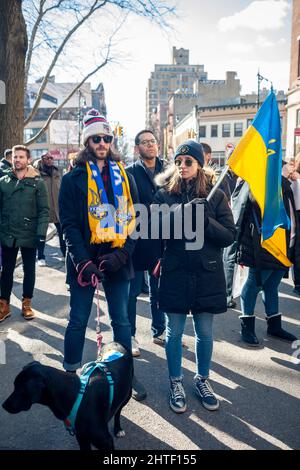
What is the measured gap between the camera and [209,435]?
2.77 m

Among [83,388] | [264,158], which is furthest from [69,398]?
[264,158]

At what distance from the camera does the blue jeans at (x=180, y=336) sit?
3.14 m

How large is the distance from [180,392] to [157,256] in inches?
53.8

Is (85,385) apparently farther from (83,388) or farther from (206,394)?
(206,394)

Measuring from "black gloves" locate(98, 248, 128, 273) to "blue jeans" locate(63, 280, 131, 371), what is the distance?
173 mm

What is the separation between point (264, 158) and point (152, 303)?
1963 mm

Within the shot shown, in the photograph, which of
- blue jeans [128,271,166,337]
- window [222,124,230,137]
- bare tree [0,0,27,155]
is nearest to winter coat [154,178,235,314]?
blue jeans [128,271,166,337]

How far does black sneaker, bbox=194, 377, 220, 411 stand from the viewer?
3092 mm

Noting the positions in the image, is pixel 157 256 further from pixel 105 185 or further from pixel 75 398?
pixel 75 398

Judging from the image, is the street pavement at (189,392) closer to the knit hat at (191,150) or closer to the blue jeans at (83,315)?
the blue jeans at (83,315)

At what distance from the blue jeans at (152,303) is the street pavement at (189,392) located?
19 centimetres

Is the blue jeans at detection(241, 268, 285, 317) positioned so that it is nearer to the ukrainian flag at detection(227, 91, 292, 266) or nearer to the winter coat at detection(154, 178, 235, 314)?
the ukrainian flag at detection(227, 91, 292, 266)

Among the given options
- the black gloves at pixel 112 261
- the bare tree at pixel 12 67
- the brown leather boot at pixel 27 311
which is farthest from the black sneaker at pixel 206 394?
the bare tree at pixel 12 67
